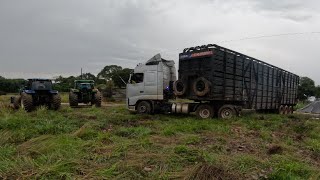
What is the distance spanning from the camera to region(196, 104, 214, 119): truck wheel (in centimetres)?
1694

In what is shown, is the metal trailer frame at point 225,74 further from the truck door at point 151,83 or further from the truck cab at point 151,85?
the truck door at point 151,83

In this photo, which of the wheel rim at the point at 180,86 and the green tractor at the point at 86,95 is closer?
the wheel rim at the point at 180,86

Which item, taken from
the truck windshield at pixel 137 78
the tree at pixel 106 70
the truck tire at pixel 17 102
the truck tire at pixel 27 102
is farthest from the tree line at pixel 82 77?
the truck windshield at pixel 137 78

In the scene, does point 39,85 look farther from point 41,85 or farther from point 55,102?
point 55,102

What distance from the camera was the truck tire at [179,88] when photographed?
16.8 meters

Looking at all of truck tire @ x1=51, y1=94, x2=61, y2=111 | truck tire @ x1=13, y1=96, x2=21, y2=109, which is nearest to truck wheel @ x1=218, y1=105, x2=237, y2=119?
truck tire @ x1=51, y1=94, x2=61, y2=111

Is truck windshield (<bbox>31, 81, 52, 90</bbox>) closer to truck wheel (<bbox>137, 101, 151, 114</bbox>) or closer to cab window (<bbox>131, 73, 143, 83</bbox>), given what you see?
cab window (<bbox>131, 73, 143, 83</bbox>)

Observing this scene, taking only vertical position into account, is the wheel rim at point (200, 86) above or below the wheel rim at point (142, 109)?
above

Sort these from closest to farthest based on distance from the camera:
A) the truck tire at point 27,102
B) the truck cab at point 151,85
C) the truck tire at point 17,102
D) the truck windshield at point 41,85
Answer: the truck cab at point 151,85 < the truck tire at point 27,102 < the truck windshield at point 41,85 < the truck tire at point 17,102

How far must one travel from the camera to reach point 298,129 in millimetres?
13219

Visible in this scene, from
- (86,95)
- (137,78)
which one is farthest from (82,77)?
(137,78)

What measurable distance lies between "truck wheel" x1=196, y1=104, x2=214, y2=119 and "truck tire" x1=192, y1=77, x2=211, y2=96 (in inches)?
42.3

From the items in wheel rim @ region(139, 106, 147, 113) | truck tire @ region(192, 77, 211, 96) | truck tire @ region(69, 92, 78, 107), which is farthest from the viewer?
truck tire @ region(69, 92, 78, 107)

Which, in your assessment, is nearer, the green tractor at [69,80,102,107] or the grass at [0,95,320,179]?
the grass at [0,95,320,179]
